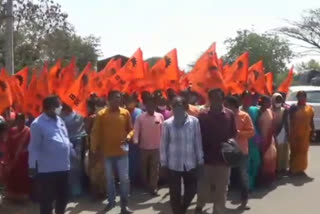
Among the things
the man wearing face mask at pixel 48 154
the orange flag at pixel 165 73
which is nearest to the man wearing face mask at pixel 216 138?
the man wearing face mask at pixel 48 154

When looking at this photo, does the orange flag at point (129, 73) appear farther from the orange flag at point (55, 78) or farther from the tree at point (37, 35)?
the tree at point (37, 35)

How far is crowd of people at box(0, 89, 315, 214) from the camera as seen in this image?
7059 millimetres

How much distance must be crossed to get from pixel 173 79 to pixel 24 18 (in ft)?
80.6

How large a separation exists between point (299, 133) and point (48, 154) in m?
5.43

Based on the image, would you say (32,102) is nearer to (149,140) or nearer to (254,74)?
(149,140)

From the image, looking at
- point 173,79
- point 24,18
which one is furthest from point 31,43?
point 173,79

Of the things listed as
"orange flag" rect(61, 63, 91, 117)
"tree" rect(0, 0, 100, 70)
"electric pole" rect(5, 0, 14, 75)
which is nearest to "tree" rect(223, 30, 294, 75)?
"tree" rect(0, 0, 100, 70)

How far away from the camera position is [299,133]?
35.7 feet

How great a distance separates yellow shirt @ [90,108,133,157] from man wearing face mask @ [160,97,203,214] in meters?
1.09

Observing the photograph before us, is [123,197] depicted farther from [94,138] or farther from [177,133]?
[177,133]

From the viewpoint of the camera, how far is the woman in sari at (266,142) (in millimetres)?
9500

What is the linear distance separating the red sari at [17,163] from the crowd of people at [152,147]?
14 millimetres

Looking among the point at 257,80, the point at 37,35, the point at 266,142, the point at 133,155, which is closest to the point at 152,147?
the point at 133,155

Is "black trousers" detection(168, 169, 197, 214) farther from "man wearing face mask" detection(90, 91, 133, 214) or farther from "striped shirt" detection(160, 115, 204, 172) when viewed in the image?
"man wearing face mask" detection(90, 91, 133, 214)
